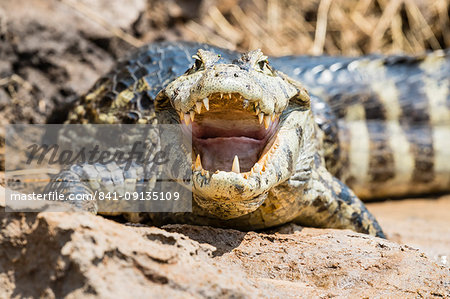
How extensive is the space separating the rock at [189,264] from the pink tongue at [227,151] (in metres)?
0.35

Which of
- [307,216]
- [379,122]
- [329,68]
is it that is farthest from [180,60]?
[379,122]

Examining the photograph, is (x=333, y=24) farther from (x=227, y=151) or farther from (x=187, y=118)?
(x=187, y=118)

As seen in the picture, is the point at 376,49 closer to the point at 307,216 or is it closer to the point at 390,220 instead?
the point at 390,220

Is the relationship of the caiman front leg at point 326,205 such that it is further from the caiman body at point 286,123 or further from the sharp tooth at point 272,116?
the sharp tooth at point 272,116

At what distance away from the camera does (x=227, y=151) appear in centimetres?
292

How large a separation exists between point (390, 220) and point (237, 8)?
14.1ft

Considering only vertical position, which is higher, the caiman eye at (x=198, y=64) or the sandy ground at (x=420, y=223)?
the caiman eye at (x=198, y=64)

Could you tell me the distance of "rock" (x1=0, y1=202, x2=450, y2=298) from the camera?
6.91 feet

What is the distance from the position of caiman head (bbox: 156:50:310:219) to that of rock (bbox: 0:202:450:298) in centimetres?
26

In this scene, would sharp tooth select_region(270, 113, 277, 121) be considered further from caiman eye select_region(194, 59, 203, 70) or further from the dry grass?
the dry grass

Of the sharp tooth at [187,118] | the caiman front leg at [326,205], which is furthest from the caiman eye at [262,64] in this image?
the caiman front leg at [326,205]

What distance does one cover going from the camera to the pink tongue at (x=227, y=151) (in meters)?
2.90

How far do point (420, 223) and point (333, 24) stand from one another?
415 centimetres

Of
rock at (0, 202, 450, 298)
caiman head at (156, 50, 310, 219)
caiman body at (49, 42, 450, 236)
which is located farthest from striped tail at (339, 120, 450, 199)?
rock at (0, 202, 450, 298)
